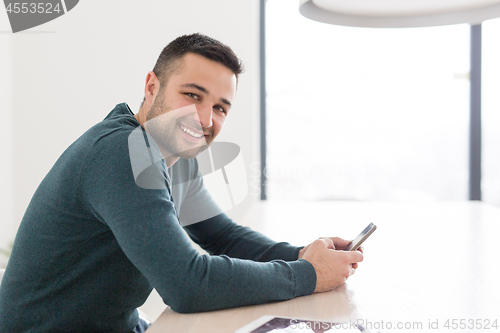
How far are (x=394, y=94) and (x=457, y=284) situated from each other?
2029 mm

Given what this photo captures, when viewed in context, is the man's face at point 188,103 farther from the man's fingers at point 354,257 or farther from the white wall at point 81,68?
the white wall at point 81,68

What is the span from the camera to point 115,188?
63 centimetres

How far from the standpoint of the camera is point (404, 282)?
85 centimetres

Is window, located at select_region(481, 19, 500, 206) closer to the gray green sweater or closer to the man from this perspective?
the man

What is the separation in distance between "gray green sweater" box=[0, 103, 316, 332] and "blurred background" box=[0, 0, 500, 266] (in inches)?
69.3

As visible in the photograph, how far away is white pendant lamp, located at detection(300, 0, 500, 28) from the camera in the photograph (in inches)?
37.9

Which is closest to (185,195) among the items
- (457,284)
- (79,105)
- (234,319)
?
(234,319)

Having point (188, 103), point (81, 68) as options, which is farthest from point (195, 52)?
point (81, 68)

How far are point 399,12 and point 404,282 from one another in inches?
26.0

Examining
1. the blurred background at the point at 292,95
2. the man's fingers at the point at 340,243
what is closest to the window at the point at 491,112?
the blurred background at the point at 292,95

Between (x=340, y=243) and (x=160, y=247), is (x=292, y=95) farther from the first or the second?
(x=160, y=247)

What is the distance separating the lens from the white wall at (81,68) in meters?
2.34

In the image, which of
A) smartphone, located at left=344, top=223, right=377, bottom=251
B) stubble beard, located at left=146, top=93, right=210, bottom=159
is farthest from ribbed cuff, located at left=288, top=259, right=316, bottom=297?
stubble beard, located at left=146, top=93, right=210, bottom=159

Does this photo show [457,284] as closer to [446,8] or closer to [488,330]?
[488,330]
